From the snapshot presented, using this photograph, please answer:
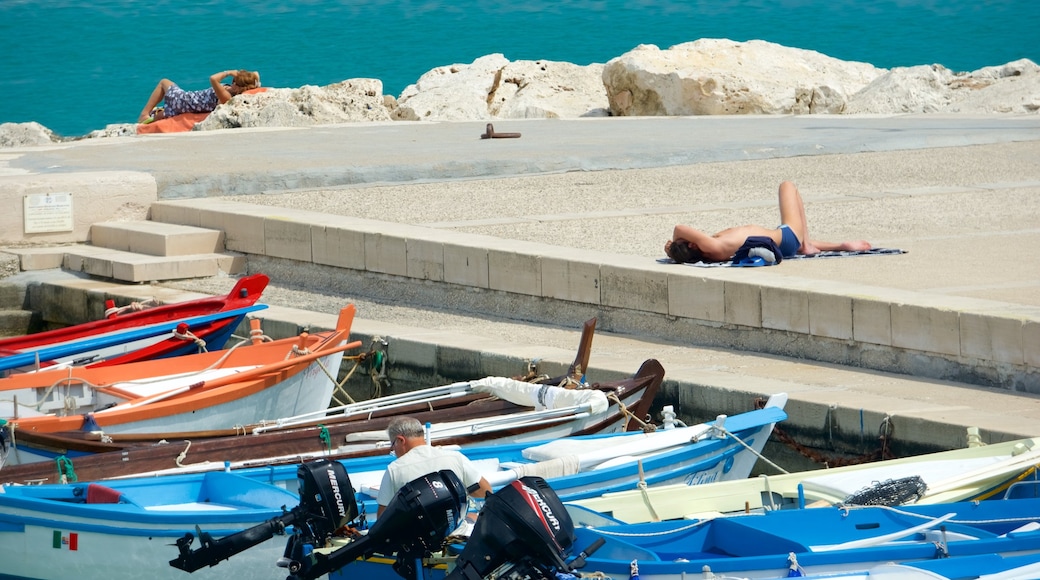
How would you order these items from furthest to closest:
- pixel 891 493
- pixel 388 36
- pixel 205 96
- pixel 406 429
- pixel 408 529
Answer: pixel 388 36 → pixel 205 96 → pixel 891 493 → pixel 406 429 → pixel 408 529

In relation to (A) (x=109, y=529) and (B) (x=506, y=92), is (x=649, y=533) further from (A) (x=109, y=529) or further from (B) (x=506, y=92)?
(B) (x=506, y=92)

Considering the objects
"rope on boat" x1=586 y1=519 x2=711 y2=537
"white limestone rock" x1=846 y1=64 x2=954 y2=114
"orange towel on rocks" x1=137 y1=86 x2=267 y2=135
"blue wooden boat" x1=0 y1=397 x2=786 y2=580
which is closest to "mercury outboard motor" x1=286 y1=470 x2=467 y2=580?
"blue wooden boat" x1=0 y1=397 x2=786 y2=580

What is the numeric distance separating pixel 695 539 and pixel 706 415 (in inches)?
93.4

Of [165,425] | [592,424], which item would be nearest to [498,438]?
[592,424]

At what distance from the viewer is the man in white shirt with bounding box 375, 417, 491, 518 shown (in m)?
5.03

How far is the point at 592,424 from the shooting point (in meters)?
7.23

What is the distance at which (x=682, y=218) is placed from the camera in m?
11.5

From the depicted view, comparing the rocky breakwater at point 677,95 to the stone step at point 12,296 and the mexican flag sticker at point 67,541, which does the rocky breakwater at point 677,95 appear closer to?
the stone step at point 12,296

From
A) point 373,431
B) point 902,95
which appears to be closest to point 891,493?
point 373,431

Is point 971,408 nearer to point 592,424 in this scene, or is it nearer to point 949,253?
point 592,424

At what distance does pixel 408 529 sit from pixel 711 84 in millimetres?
17339

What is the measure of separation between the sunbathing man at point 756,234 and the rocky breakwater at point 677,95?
454 inches

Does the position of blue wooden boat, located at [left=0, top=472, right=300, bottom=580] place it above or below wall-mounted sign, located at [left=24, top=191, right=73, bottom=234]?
below

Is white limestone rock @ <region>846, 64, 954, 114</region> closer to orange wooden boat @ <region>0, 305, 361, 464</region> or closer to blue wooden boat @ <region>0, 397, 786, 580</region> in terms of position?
orange wooden boat @ <region>0, 305, 361, 464</region>
